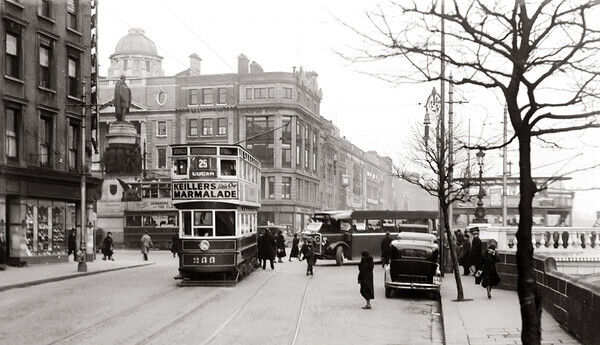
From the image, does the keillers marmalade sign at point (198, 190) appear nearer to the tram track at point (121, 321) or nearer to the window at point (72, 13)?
the tram track at point (121, 321)

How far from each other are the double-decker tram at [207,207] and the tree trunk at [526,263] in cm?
1687

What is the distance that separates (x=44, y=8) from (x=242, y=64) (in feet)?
165

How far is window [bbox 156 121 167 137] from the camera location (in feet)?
261

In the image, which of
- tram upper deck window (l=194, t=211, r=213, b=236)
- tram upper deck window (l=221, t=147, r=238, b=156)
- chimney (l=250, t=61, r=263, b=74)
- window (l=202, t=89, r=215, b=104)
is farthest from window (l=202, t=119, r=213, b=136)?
tram upper deck window (l=194, t=211, r=213, b=236)

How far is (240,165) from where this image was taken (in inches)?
969

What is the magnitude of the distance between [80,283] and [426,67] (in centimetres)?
1954

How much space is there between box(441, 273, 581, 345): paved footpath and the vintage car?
0.67m

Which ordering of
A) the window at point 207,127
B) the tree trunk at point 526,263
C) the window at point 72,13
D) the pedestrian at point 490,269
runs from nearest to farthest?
the tree trunk at point 526,263 → the pedestrian at point 490,269 → the window at point 72,13 → the window at point 207,127

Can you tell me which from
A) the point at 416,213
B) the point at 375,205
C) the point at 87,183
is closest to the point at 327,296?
the point at 416,213

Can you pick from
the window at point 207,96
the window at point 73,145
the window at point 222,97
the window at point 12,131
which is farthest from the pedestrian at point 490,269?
the window at point 207,96

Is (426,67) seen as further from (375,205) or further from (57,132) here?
(375,205)

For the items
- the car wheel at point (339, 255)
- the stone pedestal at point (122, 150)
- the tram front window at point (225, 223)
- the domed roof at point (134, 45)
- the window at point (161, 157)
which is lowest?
the car wheel at point (339, 255)

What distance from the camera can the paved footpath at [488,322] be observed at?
514 inches

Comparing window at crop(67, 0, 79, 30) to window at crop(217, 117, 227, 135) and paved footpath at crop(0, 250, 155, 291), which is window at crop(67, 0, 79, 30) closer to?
paved footpath at crop(0, 250, 155, 291)
